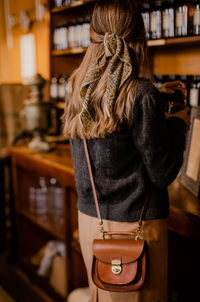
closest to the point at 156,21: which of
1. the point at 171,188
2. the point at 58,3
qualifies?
the point at 171,188

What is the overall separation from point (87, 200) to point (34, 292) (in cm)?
150

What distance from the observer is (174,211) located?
1.23 metres

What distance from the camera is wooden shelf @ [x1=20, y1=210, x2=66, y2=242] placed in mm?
2052

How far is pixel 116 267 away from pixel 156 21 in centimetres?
139

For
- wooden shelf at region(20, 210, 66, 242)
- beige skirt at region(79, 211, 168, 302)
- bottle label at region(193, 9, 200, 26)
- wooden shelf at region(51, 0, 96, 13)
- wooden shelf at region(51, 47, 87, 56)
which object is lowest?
wooden shelf at region(20, 210, 66, 242)

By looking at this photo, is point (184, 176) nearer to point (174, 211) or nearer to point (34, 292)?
point (174, 211)

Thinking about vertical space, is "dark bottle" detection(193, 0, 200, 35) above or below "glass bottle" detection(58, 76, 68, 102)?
above

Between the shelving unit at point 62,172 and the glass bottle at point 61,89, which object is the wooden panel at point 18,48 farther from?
the glass bottle at point 61,89

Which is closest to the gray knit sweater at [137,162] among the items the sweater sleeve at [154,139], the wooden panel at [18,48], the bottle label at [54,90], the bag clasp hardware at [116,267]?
the sweater sleeve at [154,139]

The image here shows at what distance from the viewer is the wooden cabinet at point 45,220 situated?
1.92m

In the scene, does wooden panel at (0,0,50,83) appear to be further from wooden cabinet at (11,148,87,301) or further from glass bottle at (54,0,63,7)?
wooden cabinet at (11,148,87,301)

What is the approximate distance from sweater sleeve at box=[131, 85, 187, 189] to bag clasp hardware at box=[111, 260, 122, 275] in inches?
10.6

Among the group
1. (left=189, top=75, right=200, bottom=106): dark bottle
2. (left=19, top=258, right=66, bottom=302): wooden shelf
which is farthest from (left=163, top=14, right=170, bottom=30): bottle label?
(left=19, top=258, right=66, bottom=302): wooden shelf

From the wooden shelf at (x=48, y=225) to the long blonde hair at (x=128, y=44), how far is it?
3.88 feet
